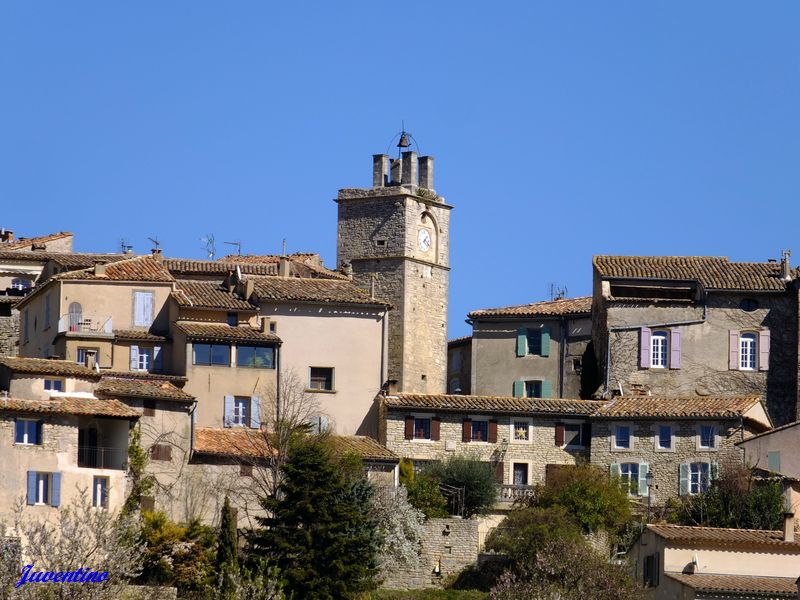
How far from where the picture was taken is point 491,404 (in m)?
70.4

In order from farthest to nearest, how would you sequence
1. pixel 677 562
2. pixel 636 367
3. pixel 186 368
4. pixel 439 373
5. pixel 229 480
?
1. pixel 439 373
2. pixel 636 367
3. pixel 186 368
4. pixel 229 480
5. pixel 677 562

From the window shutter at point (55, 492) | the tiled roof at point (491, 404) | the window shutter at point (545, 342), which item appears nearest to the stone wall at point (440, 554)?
the tiled roof at point (491, 404)

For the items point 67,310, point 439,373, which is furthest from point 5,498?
point 439,373

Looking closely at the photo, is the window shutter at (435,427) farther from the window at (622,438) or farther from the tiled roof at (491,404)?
the window at (622,438)

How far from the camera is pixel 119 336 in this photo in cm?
7025

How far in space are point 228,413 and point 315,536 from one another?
467 inches

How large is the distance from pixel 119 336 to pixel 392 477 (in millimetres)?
10225

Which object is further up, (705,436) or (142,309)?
(142,309)

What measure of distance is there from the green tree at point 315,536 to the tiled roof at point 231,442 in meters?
5.40

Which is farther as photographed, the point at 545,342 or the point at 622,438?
the point at 545,342

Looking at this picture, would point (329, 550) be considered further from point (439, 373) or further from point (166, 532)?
point (439, 373)

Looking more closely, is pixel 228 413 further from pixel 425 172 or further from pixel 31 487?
pixel 425 172

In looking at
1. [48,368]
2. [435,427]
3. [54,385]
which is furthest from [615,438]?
[48,368]

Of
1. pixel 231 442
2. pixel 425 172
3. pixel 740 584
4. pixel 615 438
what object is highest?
pixel 425 172
